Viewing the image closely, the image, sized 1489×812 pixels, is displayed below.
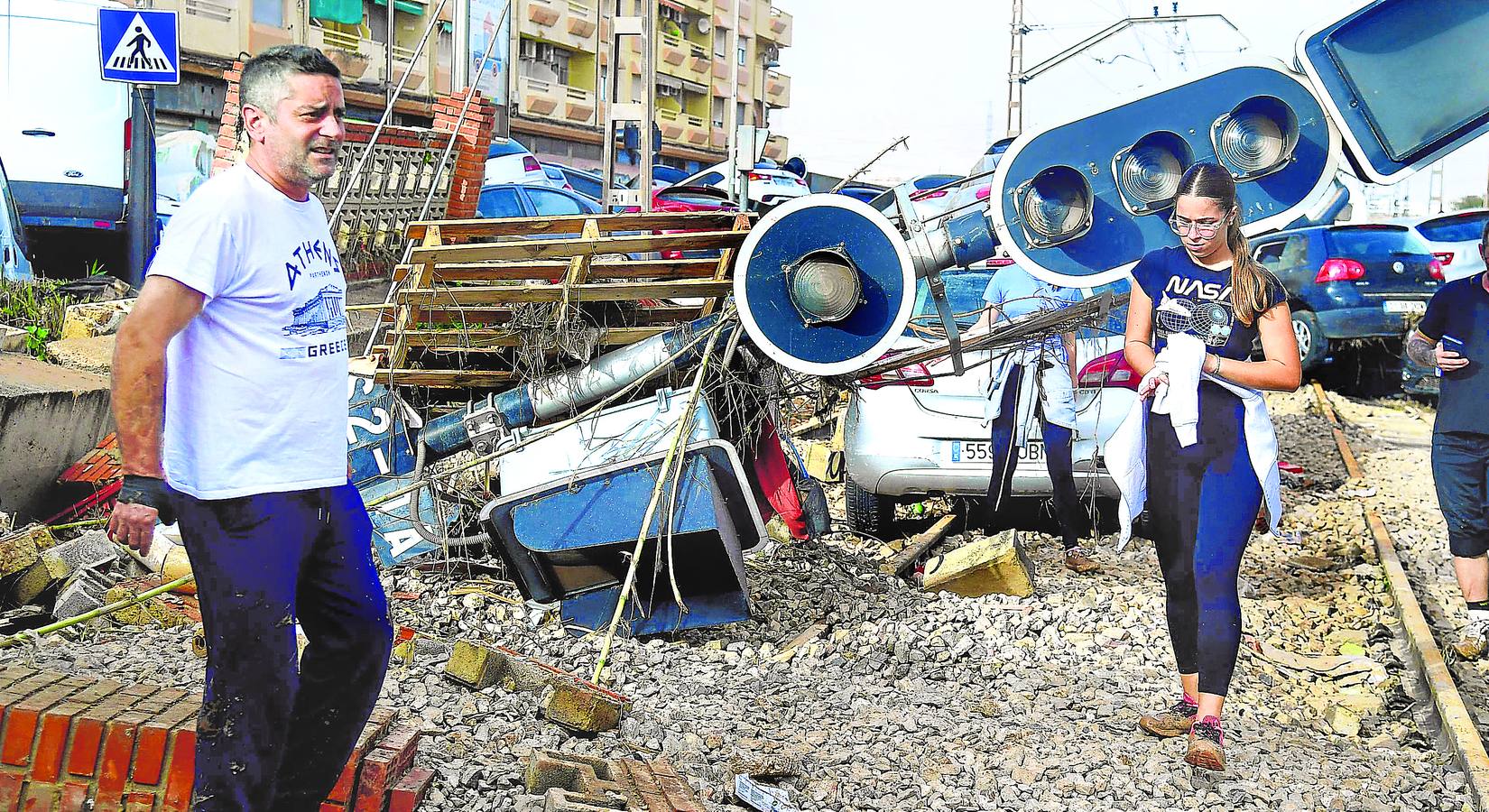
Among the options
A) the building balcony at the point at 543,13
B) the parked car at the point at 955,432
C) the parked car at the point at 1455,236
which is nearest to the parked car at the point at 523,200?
the parked car at the point at 955,432

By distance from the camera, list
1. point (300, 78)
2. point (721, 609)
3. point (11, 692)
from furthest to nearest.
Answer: point (721, 609) < point (11, 692) < point (300, 78)

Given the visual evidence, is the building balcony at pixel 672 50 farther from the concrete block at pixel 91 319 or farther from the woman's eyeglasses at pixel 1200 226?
the woman's eyeglasses at pixel 1200 226

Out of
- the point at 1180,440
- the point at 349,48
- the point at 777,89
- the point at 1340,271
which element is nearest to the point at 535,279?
the point at 1180,440

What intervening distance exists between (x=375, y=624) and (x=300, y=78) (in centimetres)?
136

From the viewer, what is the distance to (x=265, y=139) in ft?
9.99

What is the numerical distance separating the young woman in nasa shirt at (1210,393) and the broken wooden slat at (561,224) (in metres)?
2.09

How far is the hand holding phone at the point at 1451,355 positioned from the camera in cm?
564

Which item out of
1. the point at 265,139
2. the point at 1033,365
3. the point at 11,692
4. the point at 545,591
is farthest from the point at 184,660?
the point at 1033,365

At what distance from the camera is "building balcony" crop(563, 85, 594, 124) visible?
41.6 metres

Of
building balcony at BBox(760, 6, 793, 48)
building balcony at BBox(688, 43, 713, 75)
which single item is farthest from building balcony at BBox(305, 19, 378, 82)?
building balcony at BBox(760, 6, 793, 48)

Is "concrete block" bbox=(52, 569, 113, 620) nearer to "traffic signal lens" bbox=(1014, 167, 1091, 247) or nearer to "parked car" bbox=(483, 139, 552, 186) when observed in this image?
"traffic signal lens" bbox=(1014, 167, 1091, 247)

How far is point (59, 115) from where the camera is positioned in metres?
14.7

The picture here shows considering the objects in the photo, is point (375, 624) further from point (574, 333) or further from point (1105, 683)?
point (1105, 683)

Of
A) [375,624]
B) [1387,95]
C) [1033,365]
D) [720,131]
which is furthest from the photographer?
[720,131]
